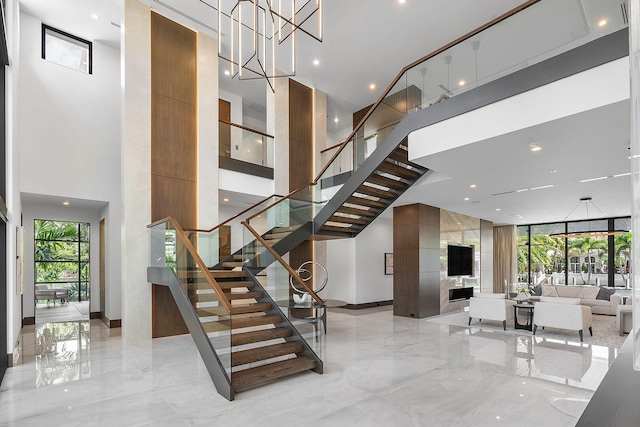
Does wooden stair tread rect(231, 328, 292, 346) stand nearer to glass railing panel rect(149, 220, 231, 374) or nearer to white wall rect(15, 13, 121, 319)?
glass railing panel rect(149, 220, 231, 374)

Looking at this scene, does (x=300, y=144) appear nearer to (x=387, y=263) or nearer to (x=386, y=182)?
(x=386, y=182)

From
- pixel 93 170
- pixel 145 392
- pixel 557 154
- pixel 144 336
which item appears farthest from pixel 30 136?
pixel 557 154

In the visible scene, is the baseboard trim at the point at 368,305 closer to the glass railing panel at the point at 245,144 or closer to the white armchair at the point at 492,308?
the white armchair at the point at 492,308

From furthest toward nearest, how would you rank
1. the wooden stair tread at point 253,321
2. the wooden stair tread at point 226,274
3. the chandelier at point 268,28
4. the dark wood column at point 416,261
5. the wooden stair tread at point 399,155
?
1. the dark wood column at point 416,261
2. the chandelier at point 268,28
3. the wooden stair tread at point 399,155
4. the wooden stair tread at point 226,274
5. the wooden stair tread at point 253,321

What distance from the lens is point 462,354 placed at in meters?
6.49

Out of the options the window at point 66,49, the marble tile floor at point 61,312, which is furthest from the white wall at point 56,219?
the window at point 66,49

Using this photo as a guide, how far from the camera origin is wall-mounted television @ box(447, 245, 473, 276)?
39.9ft

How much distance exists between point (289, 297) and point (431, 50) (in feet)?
23.0

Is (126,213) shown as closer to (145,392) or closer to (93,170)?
(93,170)

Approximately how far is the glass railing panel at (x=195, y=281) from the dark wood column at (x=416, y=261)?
680cm

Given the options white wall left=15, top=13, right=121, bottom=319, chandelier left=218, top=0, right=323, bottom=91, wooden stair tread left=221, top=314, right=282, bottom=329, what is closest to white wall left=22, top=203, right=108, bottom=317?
white wall left=15, top=13, right=121, bottom=319

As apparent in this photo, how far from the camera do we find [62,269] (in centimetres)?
1216

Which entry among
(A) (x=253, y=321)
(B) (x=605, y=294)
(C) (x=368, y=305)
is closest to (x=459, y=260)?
(C) (x=368, y=305)

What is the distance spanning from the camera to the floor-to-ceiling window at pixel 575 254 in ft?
44.5
